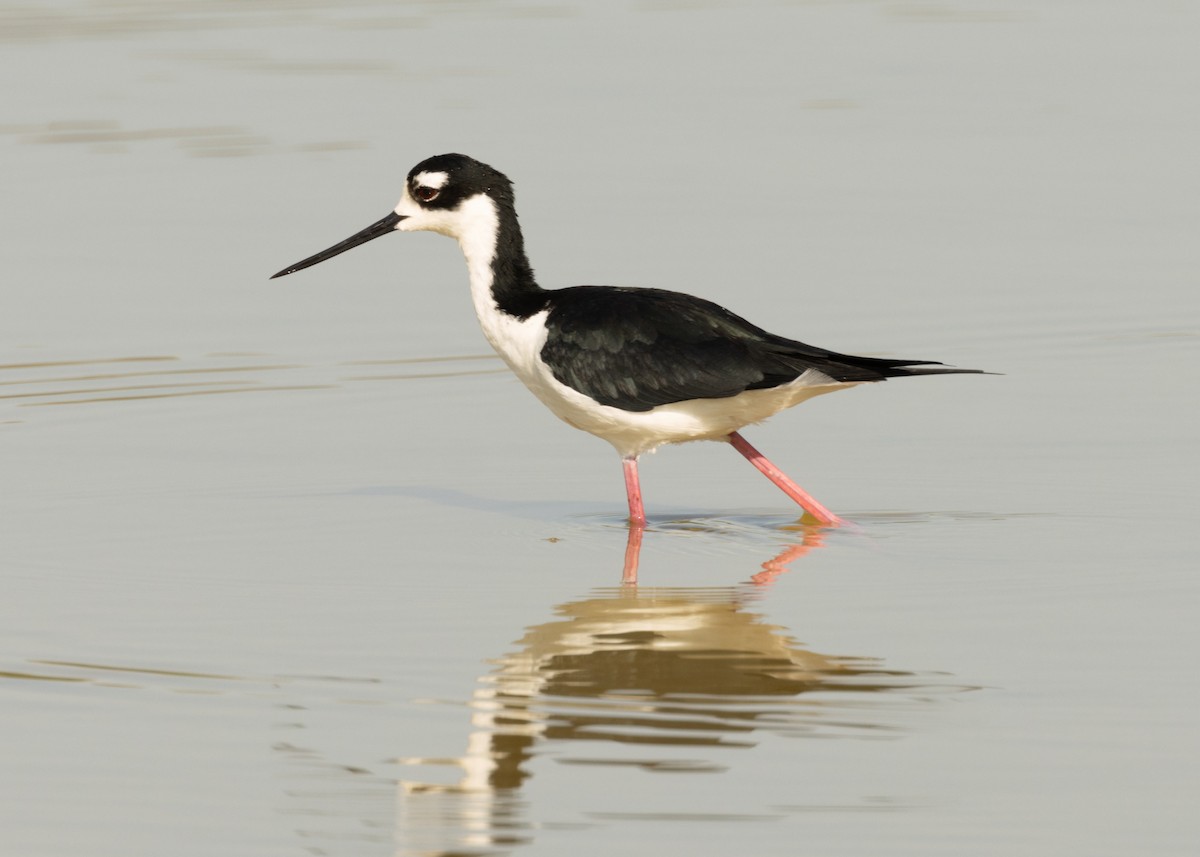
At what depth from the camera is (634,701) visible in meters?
6.73

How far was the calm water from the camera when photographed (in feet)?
19.7

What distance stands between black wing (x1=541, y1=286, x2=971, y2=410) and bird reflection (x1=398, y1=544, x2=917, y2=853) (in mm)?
1150

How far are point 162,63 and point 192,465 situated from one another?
10439mm

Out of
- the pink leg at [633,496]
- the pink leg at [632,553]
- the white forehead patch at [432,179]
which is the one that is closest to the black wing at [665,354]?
the pink leg at [633,496]

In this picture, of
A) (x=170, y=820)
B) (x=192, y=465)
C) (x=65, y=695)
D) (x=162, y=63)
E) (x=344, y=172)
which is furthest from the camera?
(x=162, y=63)

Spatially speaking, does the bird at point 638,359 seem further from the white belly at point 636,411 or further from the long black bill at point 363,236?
the long black bill at point 363,236

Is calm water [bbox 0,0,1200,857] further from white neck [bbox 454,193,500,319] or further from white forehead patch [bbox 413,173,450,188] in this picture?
white forehead patch [bbox 413,173,450,188]

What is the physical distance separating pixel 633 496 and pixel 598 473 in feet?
3.33

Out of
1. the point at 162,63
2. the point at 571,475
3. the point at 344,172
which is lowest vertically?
the point at 571,475

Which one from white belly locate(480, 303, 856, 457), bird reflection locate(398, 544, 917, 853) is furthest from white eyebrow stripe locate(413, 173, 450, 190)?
bird reflection locate(398, 544, 917, 853)

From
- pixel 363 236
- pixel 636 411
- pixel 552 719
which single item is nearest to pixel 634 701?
pixel 552 719

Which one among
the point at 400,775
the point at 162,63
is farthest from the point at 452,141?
the point at 400,775

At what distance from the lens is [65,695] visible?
6820 millimetres

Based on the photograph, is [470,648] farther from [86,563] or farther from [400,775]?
[86,563]
